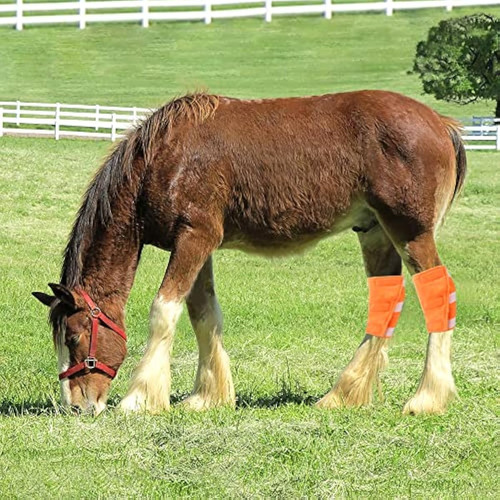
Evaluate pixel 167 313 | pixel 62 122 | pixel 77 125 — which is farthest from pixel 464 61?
pixel 167 313

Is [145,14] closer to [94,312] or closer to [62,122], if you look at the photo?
[62,122]

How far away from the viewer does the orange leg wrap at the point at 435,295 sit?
298 inches

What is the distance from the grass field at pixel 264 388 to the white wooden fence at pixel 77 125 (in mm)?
7937

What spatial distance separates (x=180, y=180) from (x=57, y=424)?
162 centimetres

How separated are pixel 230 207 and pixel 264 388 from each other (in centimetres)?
154

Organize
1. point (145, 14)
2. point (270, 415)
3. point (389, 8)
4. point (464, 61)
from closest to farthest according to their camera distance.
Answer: point (270, 415)
point (464, 61)
point (145, 14)
point (389, 8)

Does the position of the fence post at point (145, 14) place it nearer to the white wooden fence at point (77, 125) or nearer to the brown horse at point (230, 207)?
the white wooden fence at point (77, 125)

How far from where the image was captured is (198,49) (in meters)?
49.0

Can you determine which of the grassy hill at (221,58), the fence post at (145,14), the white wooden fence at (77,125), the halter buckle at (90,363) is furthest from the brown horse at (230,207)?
the fence post at (145,14)

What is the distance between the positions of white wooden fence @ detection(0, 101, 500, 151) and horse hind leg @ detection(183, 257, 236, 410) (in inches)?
969

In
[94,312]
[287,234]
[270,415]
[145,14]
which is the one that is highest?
[287,234]

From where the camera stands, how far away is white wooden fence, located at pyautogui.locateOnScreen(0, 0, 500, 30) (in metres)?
47.9

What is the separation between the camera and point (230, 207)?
7469mm

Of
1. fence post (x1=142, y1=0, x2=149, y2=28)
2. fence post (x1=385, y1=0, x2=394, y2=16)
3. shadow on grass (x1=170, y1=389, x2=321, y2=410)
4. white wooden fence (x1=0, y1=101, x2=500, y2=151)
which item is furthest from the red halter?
fence post (x1=385, y1=0, x2=394, y2=16)
